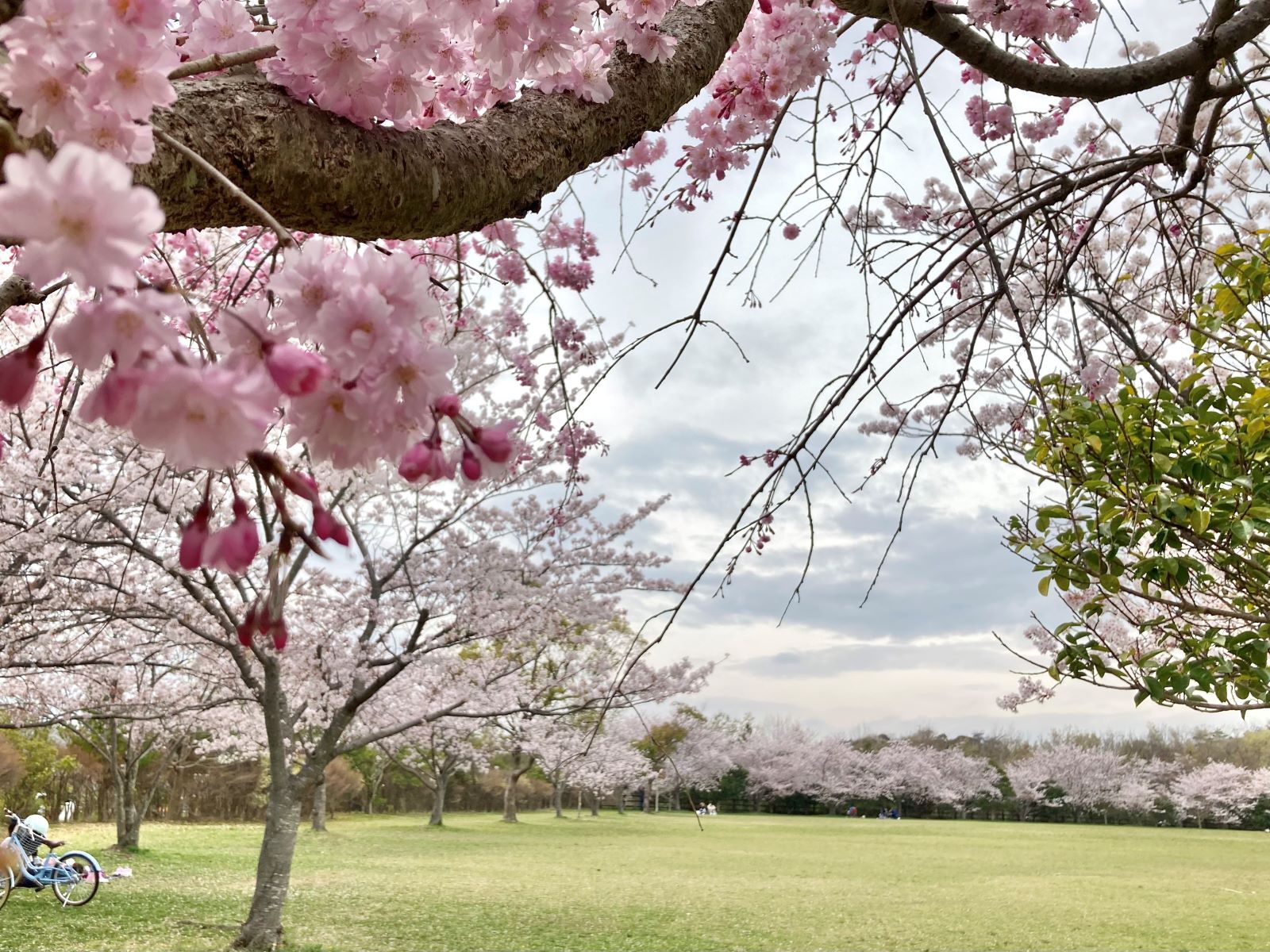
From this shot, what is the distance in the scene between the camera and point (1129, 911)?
820cm

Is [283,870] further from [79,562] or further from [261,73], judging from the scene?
[261,73]

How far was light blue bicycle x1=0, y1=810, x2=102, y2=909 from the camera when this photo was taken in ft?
22.7

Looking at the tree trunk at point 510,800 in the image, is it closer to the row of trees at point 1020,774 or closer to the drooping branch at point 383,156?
the row of trees at point 1020,774

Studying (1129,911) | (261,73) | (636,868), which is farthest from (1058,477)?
(636,868)

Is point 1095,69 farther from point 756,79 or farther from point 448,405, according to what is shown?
point 448,405

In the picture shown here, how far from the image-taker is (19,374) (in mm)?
484

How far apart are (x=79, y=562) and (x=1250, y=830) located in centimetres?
3253

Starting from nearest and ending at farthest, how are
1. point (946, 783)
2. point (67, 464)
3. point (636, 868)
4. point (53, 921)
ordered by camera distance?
point (67, 464) → point (53, 921) → point (636, 868) → point (946, 783)

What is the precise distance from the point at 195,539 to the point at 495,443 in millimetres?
193

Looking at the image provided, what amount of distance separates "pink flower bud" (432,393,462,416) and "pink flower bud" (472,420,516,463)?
0.06 ft

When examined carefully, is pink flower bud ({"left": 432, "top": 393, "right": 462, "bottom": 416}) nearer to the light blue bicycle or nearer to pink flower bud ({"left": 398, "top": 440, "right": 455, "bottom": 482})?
pink flower bud ({"left": 398, "top": 440, "right": 455, "bottom": 482})

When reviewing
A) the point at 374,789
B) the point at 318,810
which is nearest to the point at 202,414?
the point at 318,810

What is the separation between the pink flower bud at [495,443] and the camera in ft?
1.76

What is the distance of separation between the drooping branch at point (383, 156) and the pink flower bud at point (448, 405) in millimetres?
541
